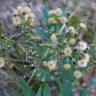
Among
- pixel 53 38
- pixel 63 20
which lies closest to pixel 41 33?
pixel 63 20

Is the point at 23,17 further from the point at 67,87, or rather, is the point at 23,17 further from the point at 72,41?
the point at 67,87

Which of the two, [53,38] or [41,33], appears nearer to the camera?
[53,38]

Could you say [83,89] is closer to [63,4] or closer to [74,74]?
[74,74]

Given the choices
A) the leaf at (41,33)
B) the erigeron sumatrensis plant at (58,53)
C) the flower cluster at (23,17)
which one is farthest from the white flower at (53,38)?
the leaf at (41,33)

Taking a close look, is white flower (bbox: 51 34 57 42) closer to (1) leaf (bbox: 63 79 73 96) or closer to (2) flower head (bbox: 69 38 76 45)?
(2) flower head (bbox: 69 38 76 45)

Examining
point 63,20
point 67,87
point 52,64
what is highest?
point 63,20

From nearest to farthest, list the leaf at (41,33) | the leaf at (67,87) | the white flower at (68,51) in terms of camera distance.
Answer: the white flower at (68,51) → the leaf at (67,87) → the leaf at (41,33)

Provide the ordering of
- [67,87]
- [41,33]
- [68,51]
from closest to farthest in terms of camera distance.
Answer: [68,51] < [67,87] < [41,33]

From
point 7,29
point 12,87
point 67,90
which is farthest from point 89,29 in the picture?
point 67,90

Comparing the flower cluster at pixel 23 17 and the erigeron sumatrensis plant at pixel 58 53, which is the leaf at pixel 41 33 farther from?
the flower cluster at pixel 23 17

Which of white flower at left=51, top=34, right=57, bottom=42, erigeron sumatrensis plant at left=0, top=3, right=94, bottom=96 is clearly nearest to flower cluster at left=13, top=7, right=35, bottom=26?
erigeron sumatrensis plant at left=0, top=3, right=94, bottom=96

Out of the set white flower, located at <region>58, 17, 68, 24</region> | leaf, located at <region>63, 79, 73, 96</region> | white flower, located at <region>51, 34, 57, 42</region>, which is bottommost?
leaf, located at <region>63, 79, 73, 96</region>
